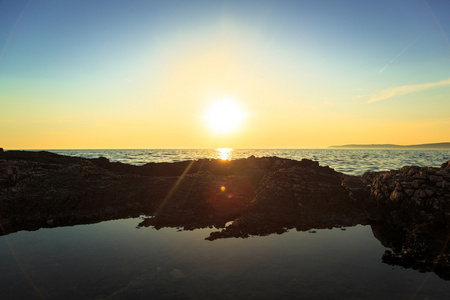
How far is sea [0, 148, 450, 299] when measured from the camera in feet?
23.4

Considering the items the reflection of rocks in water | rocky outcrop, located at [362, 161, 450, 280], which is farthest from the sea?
rocky outcrop, located at [362, 161, 450, 280]

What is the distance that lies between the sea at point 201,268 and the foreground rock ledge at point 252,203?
1115 mm

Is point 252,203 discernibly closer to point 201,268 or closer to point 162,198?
point 162,198

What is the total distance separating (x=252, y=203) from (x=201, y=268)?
6.96m

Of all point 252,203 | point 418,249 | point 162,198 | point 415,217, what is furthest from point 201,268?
point 415,217

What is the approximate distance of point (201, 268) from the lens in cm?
848

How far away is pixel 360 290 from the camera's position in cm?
714

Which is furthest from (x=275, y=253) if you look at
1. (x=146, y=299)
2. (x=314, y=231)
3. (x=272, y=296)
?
(x=146, y=299)

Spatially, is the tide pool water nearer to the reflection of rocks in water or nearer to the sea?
the sea

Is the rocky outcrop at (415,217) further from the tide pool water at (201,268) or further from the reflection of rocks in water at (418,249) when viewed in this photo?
the tide pool water at (201,268)

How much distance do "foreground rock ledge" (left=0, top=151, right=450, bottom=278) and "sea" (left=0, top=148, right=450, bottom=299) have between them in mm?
1115

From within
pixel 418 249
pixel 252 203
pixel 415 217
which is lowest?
pixel 418 249

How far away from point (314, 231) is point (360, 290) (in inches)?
198

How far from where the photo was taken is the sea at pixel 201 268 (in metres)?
7.14
